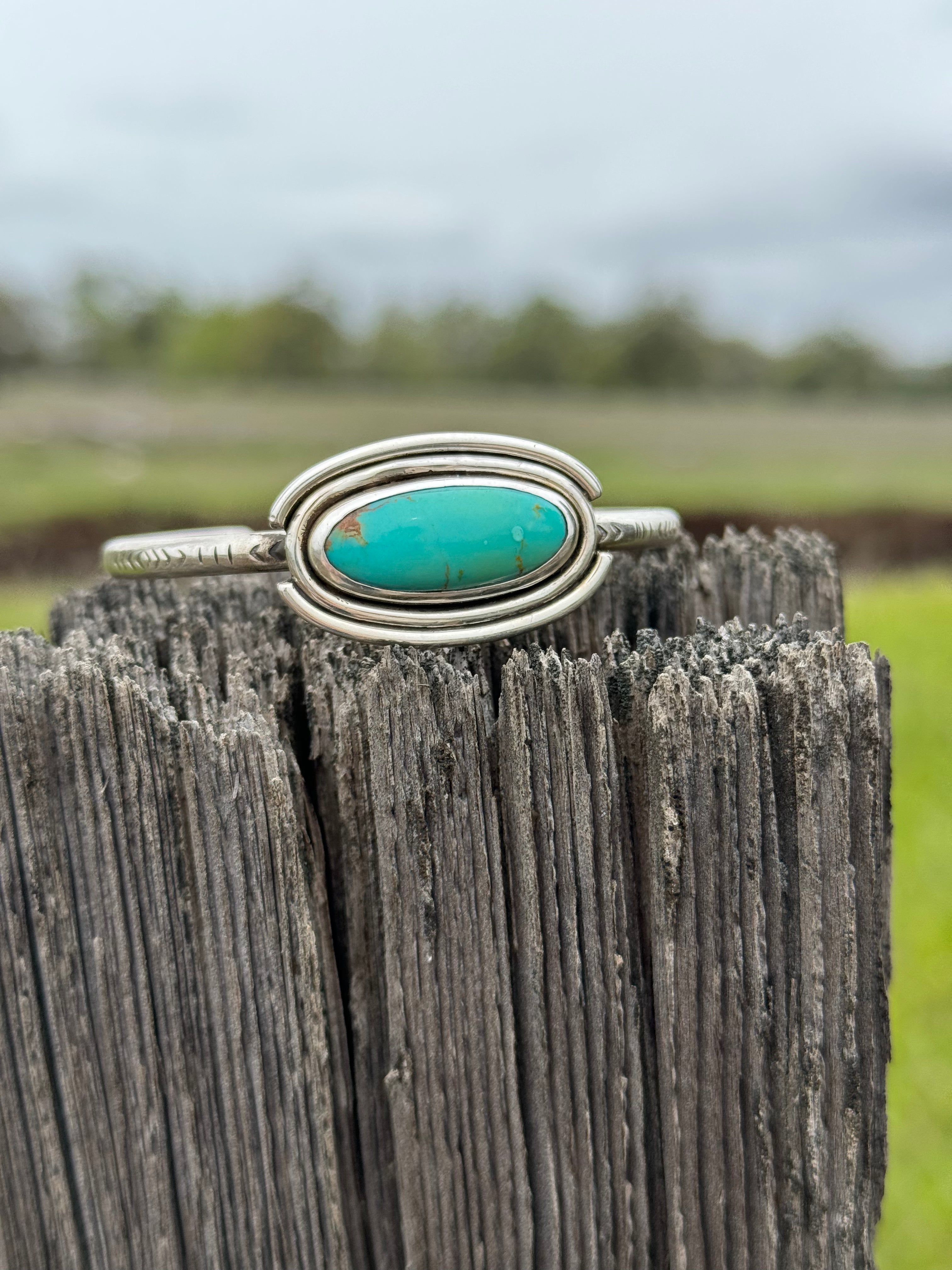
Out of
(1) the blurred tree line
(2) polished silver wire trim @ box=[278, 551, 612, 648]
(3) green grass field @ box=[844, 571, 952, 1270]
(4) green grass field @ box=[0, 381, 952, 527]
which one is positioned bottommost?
(3) green grass field @ box=[844, 571, 952, 1270]

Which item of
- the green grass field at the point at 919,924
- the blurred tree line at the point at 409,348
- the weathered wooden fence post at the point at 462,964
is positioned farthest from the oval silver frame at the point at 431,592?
the blurred tree line at the point at 409,348

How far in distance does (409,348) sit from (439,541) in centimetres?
2124

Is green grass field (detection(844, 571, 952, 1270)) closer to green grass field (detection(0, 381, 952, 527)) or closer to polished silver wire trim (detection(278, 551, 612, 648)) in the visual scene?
polished silver wire trim (detection(278, 551, 612, 648))

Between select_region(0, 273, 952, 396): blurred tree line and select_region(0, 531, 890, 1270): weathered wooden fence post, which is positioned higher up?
select_region(0, 273, 952, 396): blurred tree line

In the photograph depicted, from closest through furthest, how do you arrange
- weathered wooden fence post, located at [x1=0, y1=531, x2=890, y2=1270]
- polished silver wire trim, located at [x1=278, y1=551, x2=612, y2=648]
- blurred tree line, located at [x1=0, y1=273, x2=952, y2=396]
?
weathered wooden fence post, located at [x1=0, y1=531, x2=890, y2=1270] < polished silver wire trim, located at [x1=278, y1=551, x2=612, y2=648] < blurred tree line, located at [x1=0, y1=273, x2=952, y2=396]

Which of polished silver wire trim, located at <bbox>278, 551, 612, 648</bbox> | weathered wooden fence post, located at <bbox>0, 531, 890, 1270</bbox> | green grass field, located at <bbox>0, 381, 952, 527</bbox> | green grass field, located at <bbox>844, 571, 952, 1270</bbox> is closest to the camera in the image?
weathered wooden fence post, located at <bbox>0, 531, 890, 1270</bbox>

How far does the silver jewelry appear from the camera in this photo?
1.24 metres

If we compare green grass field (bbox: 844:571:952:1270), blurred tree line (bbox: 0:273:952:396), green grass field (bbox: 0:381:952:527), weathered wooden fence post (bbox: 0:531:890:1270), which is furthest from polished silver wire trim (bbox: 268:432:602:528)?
blurred tree line (bbox: 0:273:952:396)

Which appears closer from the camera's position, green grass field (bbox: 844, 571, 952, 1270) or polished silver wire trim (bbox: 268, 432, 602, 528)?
polished silver wire trim (bbox: 268, 432, 602, 528)

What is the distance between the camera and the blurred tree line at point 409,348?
66.5ft

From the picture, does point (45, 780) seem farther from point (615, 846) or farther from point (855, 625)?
point (855, 625)

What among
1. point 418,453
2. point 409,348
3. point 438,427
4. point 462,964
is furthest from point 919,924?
point 409,348

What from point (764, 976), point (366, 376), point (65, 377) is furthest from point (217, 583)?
point (366, 376)

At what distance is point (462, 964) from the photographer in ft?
3.45
